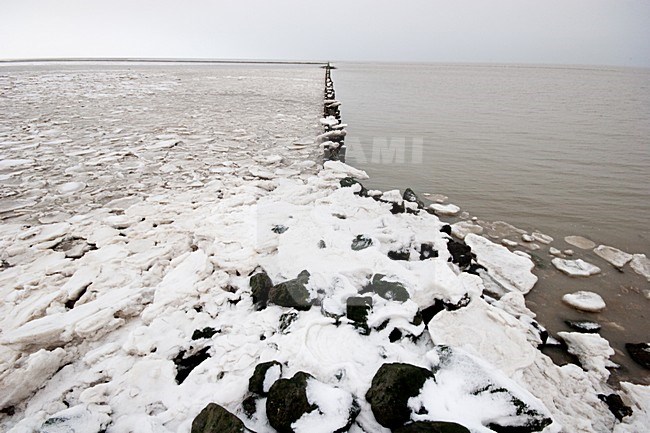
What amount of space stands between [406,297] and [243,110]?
31.0 ft

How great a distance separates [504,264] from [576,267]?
68 cm

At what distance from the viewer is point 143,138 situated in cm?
671

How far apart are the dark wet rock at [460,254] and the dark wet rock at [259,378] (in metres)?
2.00

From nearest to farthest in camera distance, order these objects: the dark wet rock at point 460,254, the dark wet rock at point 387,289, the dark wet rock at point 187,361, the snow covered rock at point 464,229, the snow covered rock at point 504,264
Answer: the dark wet rock at point 187,361
the dark wet rock at point 387,289
the snow covered rock at point 504,264
the dark wet rock at point 460,254
the snow covered rock at point 464,229

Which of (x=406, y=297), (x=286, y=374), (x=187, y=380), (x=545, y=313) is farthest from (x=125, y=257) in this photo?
(x=545, y=313)

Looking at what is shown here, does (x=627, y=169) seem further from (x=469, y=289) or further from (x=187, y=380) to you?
(x=187, y=380)

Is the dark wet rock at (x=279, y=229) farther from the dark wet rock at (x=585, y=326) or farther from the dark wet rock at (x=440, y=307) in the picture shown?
the dark wet rock at (x=585, y=326)

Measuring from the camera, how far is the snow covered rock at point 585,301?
2.65 m

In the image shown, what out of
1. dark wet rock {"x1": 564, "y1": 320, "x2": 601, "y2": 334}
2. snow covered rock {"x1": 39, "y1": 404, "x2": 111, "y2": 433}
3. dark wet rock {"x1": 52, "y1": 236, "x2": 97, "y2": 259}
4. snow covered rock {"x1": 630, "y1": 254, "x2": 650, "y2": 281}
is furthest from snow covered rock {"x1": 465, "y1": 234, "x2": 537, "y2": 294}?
dark wet rock {"x1": 52, "y1": 236, "x2": 97, "y2": 259}

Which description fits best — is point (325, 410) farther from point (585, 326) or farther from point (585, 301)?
point (585, 301)

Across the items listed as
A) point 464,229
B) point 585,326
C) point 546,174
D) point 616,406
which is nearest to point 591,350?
point 585,326

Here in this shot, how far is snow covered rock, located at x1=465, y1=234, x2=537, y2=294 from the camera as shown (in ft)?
9.64

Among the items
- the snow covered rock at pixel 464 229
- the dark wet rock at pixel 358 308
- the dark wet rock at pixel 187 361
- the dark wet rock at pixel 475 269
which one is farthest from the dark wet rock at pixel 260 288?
the snow covered rock at pixel 464 229

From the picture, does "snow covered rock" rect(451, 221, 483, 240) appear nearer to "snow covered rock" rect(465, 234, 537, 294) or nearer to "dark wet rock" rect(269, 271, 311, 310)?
"snow covered rock" rect(465, 234, 537, 294)
